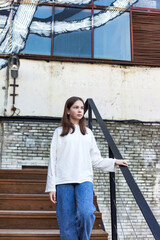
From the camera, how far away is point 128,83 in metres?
6.60

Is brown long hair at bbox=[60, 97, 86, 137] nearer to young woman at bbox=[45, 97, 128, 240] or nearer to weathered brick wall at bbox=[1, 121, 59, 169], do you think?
young woman at bbox=[45, 97, 128, 240]

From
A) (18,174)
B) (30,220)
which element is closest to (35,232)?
(30,220)

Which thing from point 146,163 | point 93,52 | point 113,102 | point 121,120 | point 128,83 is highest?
point 93,52

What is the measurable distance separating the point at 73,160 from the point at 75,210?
41 centimetres

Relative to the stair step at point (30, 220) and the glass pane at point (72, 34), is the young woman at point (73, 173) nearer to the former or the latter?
the stair step at point (30, 220)

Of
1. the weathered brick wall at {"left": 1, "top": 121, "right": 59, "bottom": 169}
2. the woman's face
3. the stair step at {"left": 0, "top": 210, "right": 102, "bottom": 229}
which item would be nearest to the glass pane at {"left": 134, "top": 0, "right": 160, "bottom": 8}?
the weathered brick wall at {"left": 1, "top": 121, "right": 59, "bottom": 169}

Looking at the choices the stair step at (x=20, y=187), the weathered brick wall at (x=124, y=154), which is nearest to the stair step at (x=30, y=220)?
the stair step at (x=20, y=187)

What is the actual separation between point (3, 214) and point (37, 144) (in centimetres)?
290

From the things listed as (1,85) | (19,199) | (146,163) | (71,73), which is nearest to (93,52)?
(71,73)

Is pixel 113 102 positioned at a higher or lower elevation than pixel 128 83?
lower

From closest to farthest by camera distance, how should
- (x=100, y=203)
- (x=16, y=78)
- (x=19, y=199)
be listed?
(x=19, y=199), (x=100, y=203), (x=16, y=78)

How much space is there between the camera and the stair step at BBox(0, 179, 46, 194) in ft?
13.0

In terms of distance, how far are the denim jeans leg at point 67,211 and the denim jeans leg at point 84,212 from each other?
2.1 inches

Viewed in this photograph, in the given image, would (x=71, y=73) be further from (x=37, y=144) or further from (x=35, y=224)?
(x=35, y=224)
